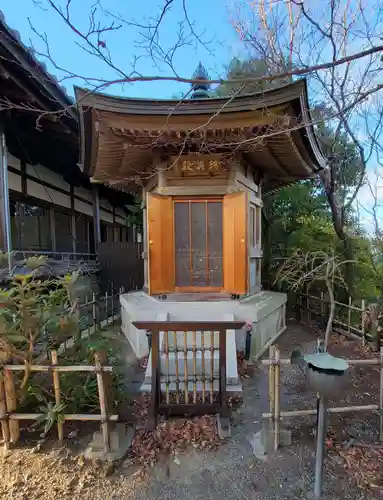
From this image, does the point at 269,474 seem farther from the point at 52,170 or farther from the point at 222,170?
the point at 52,170

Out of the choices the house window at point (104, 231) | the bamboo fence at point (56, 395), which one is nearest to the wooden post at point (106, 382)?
the bamboo fence at point (56, 395)

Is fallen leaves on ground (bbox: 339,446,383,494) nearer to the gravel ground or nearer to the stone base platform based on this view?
the gravel ground

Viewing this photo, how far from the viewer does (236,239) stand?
17.7 feet

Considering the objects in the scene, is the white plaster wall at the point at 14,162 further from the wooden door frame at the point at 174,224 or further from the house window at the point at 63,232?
the wooden door frame at the point at 174,224

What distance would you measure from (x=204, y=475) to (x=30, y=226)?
7732mm

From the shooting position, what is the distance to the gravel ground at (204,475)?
2285 millimetres

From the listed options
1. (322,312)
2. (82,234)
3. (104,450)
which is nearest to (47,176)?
(82,234)

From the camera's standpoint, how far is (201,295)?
5480 millimetres

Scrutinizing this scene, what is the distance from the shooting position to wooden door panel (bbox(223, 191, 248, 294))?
5340mm

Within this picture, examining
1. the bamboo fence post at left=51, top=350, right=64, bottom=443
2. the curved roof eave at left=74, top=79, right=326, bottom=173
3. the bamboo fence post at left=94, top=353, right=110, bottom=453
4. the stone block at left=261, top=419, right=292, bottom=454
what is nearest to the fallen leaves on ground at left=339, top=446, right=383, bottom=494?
the stone block at left=261, top=419, right=292, bottom=454

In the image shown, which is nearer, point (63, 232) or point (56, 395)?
point (56, 395)

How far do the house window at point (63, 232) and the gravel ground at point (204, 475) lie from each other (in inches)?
301

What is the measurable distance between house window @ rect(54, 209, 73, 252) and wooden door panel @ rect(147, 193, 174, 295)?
17.2ft

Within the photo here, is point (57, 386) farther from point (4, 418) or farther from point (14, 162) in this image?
point (14, 162)
